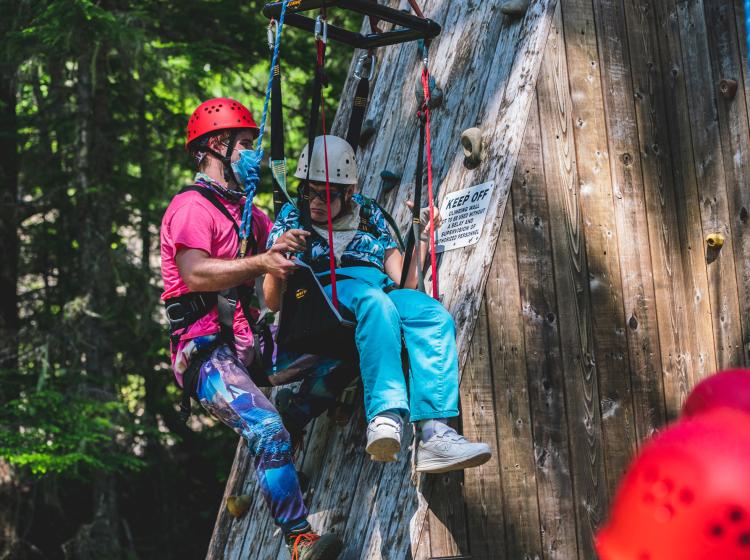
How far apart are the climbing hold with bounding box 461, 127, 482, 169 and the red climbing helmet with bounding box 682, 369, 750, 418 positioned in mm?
3334

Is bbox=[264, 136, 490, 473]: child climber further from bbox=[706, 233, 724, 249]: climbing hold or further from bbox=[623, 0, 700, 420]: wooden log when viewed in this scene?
bbox=[706, 233, 724, 249]: climbing hold

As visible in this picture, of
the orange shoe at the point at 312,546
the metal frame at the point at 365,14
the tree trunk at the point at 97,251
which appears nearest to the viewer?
the orange shoe at the point at 312,546

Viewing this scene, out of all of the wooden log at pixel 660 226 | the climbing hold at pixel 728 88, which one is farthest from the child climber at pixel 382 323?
the climbing hold at pixel 728 88

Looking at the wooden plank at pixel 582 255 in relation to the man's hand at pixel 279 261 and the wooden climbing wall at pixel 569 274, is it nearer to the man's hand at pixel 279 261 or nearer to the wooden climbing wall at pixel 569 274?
the wooden climbing wall at pixel 569 274

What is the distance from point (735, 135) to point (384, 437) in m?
2.94

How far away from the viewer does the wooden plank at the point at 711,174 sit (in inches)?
213

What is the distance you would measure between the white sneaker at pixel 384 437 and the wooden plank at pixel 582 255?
1.18 metres

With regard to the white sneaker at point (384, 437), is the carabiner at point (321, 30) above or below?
above

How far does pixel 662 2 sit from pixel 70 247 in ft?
25.6

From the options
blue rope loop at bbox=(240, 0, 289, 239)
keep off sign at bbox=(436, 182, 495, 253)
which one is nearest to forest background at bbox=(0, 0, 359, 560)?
blue rope loop at bbox=(240, 0, 289, 239)

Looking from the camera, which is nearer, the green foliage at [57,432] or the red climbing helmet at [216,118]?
the red climbing helmet at [216,118]

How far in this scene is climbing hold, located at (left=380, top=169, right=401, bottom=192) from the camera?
6059 millimetres

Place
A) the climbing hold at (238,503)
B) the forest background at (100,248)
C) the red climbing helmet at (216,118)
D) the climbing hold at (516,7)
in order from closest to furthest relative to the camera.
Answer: the red climbing helmet at (216,118) → the climbing hold at (516,7) → the climbing hold at (238,503) → the forest background at (100,248)

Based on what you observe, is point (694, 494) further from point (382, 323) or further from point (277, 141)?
point (277, 141)
